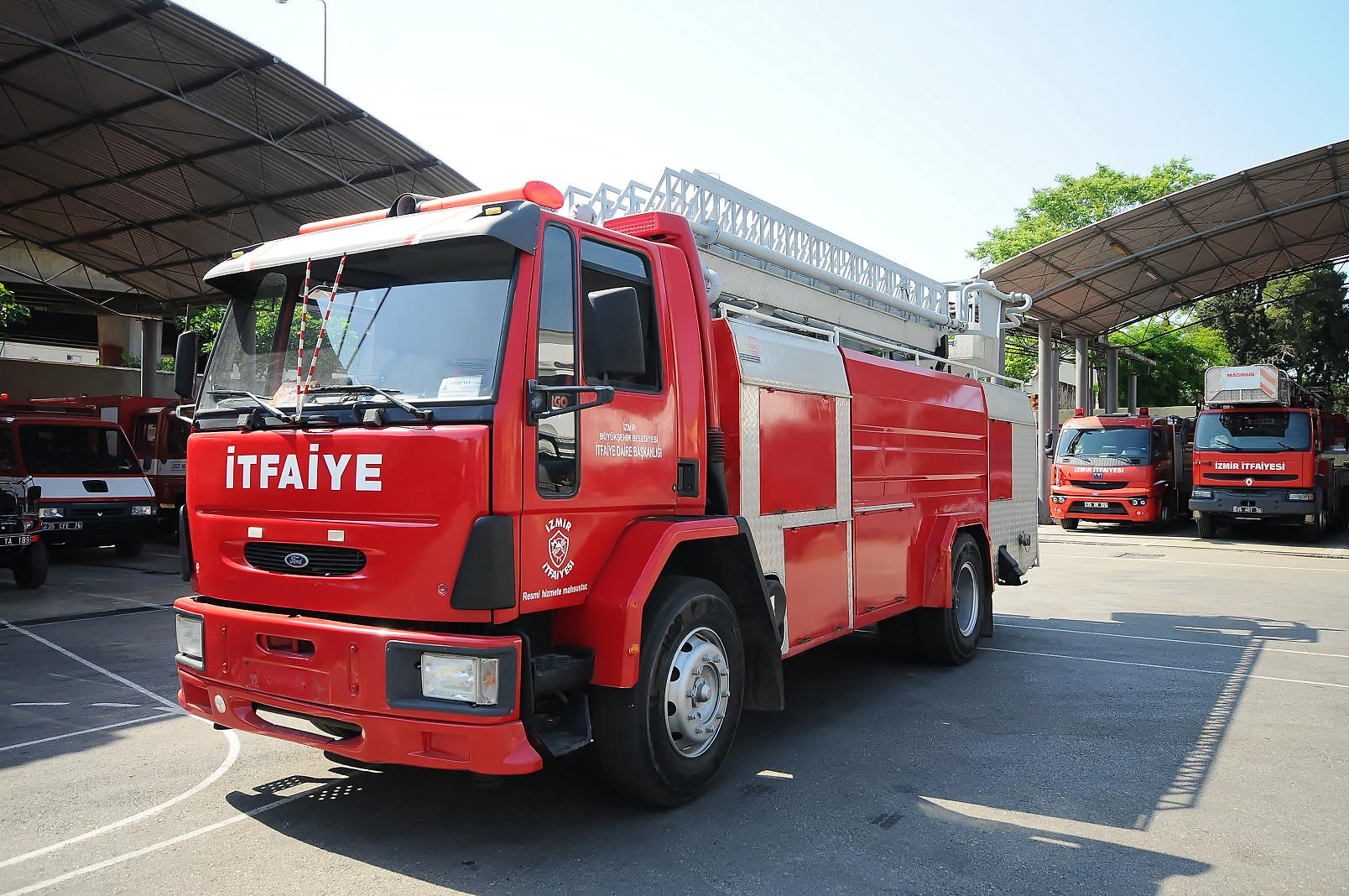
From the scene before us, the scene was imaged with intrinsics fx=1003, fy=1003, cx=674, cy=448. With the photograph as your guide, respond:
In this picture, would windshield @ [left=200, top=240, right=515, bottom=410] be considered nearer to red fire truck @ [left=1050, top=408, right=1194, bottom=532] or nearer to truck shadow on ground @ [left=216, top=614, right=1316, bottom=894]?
truck shadow on ground @ [left=216, top=614, right=1316, bottom=894]

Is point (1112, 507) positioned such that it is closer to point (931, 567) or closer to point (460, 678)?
point (931, 567)

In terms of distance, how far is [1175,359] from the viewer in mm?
45469

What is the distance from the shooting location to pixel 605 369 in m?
4.24

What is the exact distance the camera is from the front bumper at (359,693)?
12.2 ft

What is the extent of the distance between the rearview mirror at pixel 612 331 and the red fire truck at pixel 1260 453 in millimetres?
17825

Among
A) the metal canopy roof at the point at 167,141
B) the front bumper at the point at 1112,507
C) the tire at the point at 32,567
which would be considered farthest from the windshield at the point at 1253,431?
the tire at the point at 32,567

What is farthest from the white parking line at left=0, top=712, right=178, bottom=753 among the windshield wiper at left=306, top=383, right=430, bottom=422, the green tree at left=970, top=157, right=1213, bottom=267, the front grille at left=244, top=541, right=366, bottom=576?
the green tree at left=970, top=157, right=1213, bottom=267

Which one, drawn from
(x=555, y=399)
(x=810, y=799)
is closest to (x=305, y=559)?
(x=555, y=399)

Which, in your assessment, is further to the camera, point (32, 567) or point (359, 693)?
point (32, 567)

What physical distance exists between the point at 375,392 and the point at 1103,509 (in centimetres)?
1993

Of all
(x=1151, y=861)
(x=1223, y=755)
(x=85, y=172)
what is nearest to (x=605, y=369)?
(x=1151, y=861)

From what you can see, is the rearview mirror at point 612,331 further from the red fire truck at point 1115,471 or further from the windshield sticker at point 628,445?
the red fire truck at point 1115,471

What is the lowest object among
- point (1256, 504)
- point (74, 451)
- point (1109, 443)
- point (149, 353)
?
point (1256, 504)

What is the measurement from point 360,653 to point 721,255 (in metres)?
3.15
